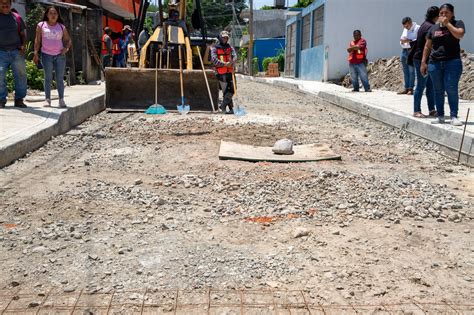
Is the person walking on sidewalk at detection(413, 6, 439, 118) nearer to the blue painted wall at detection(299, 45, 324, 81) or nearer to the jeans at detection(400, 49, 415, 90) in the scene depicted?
the jeans at detection(400, 49, 415, 90)

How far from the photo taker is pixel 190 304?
2.46m

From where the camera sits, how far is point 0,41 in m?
7.31

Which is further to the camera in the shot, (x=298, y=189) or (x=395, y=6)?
(x=395, y=6)

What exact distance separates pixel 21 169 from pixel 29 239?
2051 millimetres

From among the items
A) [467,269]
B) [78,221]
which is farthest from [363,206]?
Answer: [78,221]

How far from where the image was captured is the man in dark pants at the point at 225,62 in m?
9.14

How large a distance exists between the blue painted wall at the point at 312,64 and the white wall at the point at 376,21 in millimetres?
1125

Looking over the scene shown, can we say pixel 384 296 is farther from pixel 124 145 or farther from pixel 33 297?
pixel 124 145

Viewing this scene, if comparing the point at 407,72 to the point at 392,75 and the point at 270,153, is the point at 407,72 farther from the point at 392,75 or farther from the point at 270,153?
the point at 270,153

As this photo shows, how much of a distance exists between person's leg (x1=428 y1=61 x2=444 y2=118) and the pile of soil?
4.88 meters

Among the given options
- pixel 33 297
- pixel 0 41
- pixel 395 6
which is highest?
pixel 395 6

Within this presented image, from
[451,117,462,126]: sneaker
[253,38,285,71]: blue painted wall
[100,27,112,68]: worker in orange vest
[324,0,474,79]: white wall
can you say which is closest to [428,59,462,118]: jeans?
[451,117,462,126]: sneaker

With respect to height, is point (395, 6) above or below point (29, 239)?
Result: above

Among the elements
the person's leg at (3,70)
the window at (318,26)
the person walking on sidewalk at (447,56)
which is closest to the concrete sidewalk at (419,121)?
the person walking on sidewalk at (447,56)
